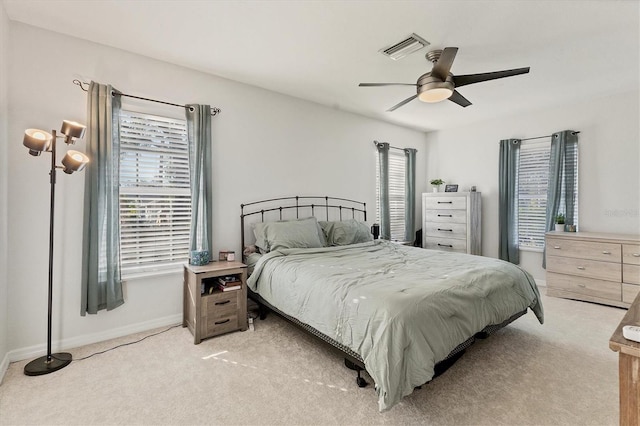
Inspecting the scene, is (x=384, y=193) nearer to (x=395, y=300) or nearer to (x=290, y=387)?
(x=395, y=300)

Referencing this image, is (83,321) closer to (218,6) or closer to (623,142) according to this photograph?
(218,6)

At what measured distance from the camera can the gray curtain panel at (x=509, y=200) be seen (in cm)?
486

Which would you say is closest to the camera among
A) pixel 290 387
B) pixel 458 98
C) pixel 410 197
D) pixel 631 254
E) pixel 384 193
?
pixel 290 387

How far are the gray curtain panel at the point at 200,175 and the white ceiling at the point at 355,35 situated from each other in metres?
0.56

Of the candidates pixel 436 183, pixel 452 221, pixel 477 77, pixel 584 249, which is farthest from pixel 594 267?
pixel 477 77

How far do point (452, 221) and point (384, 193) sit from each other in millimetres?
1290

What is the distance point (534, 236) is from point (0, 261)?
20.9 feet

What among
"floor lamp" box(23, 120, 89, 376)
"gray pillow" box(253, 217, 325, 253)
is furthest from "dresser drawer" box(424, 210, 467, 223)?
"floor lamp" box(23, 120, 89, 376)

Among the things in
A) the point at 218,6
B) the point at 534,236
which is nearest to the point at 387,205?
the point at 534,236

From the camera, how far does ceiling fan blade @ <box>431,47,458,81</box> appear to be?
7.70 feet

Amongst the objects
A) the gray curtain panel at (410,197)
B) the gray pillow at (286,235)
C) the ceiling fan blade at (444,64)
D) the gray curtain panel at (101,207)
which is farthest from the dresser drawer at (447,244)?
the gray curtain panel at (101,207)

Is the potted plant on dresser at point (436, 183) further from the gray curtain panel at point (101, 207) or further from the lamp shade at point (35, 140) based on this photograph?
the lamp shade at point (35, 140)

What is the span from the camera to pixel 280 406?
1.90 metres

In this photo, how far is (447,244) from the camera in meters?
5.25
